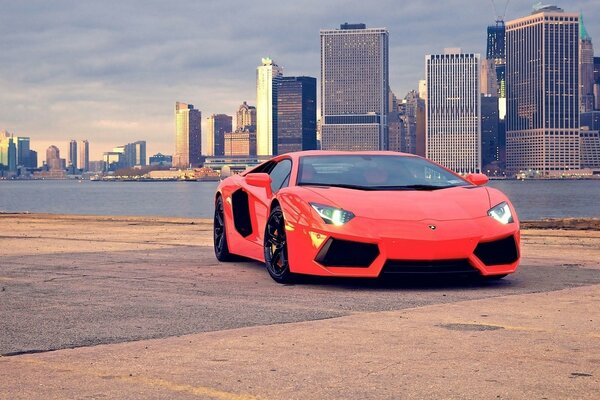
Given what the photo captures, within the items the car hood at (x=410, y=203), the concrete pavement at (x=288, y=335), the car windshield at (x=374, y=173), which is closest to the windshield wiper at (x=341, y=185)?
the car windshield at (x=374, y=173)

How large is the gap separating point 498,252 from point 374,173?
1548mm

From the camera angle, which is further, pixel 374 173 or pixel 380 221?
pixel 374 173

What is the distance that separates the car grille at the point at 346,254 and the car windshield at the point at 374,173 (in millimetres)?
921

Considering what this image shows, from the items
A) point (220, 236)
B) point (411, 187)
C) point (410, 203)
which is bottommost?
point (220, 236)

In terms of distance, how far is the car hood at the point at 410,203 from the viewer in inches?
350

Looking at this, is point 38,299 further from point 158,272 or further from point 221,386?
point 221,386

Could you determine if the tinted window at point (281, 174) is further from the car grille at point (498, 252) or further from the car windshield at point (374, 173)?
the car grille at point (498, 252)

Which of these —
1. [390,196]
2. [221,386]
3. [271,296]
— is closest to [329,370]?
[221,386]

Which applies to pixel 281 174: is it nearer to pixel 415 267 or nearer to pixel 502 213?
pixel 415 267

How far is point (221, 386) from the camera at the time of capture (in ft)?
15.1

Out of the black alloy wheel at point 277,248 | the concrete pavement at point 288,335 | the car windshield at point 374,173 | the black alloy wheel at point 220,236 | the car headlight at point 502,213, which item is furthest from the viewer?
the black alloy wheel at point 220,236

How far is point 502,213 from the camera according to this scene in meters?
9.20

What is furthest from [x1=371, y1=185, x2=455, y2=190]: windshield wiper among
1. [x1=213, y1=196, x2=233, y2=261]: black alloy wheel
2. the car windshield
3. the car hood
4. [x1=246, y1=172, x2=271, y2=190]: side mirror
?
[x1=213, y1=196, x2=233, y2=261]: black alloy wheel

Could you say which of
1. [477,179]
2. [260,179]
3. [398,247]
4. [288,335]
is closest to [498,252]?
[398,247]
